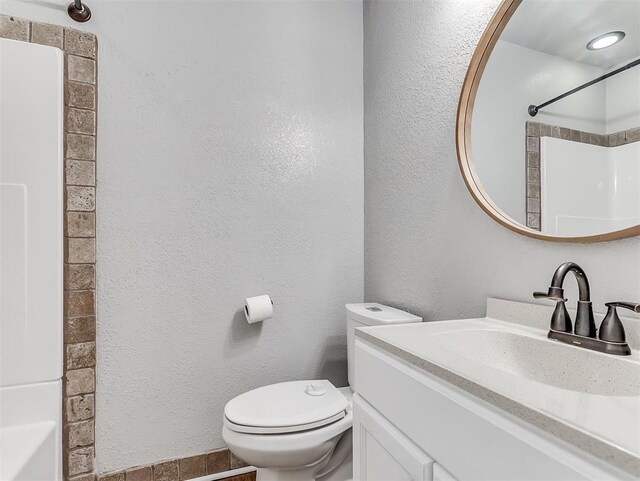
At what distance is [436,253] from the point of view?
1.36 m

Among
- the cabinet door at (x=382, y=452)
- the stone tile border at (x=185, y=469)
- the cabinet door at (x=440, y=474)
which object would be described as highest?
the cabinet door at (x=440, y=474)

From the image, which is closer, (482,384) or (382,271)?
(482,384)

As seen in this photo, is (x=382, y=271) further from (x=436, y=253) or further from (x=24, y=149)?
(x=24, y=149)

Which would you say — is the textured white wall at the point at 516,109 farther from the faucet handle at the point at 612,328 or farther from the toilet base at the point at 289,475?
the toilet base at the point at 289,475

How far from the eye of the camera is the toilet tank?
134 cm

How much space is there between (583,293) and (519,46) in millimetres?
747

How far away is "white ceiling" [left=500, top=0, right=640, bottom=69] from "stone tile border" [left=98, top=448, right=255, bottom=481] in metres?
1.93

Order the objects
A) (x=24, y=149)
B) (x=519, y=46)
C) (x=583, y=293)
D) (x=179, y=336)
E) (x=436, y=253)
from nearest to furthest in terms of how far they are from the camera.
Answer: (x=583, y=293) < (x=519, y=46) < (x=24, y=149) < (x=436, y=253) < (x=179, y=336)

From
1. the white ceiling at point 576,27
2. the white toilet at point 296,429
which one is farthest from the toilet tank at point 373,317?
the white ceiling at point 576,27

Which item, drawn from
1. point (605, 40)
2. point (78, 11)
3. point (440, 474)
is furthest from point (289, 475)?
point (78, 11)

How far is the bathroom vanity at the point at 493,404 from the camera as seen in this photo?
0.43 m

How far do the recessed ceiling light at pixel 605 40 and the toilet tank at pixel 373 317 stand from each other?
970 millimetres

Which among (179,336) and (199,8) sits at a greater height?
(199,8)

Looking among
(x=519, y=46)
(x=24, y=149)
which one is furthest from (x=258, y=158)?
(x=519, y=46)
